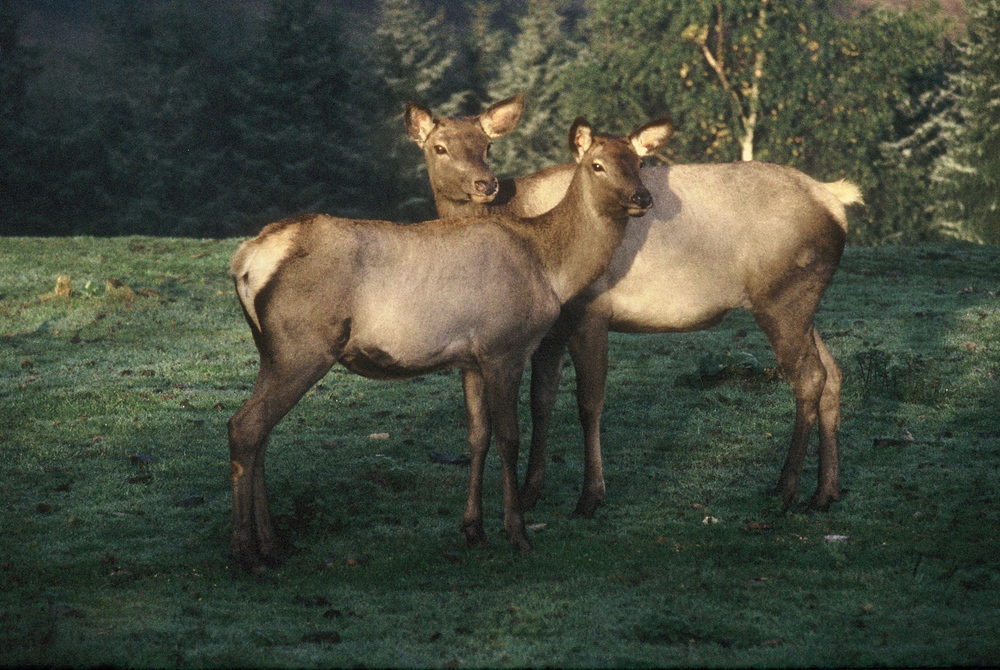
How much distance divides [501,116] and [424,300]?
8.35 feet

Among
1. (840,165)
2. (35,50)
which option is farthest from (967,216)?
(35,50)

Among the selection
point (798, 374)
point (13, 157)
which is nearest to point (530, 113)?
point (13, 157)

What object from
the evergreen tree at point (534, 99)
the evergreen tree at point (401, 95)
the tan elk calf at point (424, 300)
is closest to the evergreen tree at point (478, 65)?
the evergreen tree at point (401, 95)

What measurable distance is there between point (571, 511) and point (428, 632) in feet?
10.2

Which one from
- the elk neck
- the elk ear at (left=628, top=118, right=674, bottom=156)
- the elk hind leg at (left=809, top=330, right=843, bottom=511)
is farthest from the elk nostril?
the elk hind leg at (left=809, top=330, right=843, bottom=511)

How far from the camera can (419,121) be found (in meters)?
10.2

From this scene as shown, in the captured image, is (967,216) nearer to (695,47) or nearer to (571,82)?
(695,47)

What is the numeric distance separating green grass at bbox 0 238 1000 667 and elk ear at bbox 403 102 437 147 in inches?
111

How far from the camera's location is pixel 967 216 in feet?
180

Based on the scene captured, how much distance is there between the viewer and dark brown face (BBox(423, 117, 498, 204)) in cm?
970

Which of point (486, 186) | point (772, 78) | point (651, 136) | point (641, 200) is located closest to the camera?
point (641, 200)

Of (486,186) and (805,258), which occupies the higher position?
(486,186)

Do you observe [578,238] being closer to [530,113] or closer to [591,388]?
[591,388]

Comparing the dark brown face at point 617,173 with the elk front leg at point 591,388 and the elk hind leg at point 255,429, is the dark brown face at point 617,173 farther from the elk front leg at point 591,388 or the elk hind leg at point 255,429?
the elk hind leg at point 255,429
